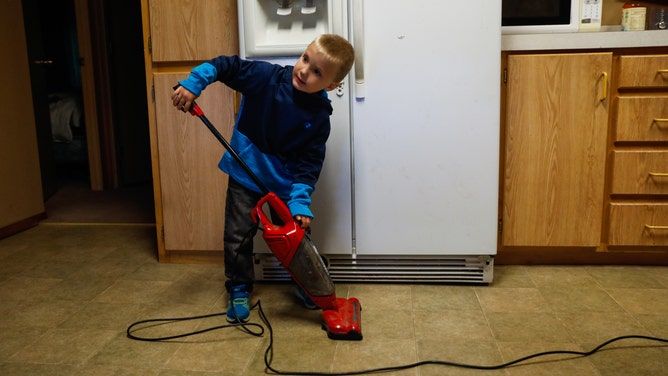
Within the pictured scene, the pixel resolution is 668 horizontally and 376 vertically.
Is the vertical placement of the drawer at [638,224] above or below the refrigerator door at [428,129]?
below

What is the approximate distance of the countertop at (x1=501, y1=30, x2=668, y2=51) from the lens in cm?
215

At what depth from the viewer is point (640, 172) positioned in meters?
2.23

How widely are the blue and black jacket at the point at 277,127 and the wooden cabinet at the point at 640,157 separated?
3.85 feet

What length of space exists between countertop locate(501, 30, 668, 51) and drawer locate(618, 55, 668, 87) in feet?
0.17

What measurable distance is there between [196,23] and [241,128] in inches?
24.9

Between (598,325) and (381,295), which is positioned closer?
(598,325)

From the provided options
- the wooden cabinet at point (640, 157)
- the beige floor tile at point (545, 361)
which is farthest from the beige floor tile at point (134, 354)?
the wooden cabinet at point (640, 157)

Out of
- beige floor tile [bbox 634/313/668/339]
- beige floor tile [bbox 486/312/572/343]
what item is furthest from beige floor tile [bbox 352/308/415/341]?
beige floor tile [bbox 634/313/668/339]

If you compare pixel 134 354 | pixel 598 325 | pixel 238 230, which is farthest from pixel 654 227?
pixel 134 354

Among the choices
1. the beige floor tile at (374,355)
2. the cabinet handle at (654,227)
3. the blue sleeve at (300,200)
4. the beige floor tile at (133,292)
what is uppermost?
the blue sleeve at (300,200)

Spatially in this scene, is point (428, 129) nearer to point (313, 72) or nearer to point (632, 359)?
point (313, 72)

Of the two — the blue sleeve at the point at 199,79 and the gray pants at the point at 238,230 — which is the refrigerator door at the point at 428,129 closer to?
the gray pants at the point at 238,230

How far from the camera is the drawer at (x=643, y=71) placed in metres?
2.16

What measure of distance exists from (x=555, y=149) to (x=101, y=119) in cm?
303
